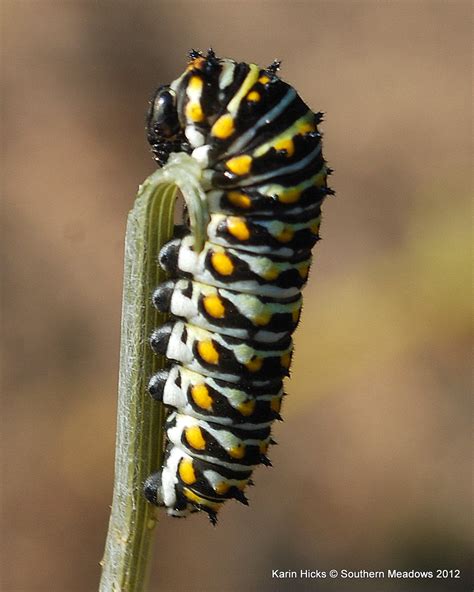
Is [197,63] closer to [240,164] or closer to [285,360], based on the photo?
[240,164]

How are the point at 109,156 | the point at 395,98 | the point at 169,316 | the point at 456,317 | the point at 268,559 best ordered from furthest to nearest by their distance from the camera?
the point at 395,98
the point at 109,156
the point at 456,317
the point at 268,559
the point at 169,316

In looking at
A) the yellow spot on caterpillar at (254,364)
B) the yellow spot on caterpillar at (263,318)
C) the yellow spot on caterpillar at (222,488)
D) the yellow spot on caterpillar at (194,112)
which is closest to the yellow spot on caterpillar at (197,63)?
the yellow spot on caterpillar at (194,112)

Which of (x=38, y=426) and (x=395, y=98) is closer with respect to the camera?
(x=38, y=426)

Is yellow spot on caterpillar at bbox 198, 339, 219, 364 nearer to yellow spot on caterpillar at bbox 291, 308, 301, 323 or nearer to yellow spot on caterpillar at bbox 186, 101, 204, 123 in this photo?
yellow spot on caterpillar at bbox 291, 308, 301, 323

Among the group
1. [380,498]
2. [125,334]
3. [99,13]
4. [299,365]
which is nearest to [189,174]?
Answer: [125,334]

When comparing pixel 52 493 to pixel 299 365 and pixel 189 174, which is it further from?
pixel 189 174

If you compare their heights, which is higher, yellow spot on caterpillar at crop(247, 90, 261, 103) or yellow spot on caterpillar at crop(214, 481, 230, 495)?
yellow spot on caterpillar at crop(247, 90, 261, 103)

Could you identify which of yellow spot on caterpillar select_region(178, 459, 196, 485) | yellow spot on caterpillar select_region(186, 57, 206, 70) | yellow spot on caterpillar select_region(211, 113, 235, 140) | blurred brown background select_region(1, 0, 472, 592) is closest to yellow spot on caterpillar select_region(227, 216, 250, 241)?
yellow spot on caterpillar select_region(211, 113, 235, 140)
